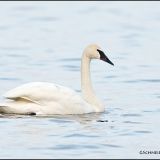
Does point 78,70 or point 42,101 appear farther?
point 78,70

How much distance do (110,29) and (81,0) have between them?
937 centimetres

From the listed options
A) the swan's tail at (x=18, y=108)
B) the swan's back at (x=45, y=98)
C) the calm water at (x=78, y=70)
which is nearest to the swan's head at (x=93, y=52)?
the calm water at (x=78, y=70)

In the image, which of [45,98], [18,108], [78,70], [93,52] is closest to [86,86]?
[93,52]

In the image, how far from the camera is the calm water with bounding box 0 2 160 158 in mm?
12500

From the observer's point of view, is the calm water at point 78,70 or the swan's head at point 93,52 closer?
the calm water at point 78,70

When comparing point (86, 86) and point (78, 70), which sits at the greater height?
point (78, 70)

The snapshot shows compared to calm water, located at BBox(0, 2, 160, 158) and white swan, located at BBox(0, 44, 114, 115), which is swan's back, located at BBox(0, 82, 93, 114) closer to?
white swan, located at BBox(0, 44, 114, 115)

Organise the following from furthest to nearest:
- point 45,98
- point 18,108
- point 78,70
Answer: point 78,70
point 45,98
point 18,108

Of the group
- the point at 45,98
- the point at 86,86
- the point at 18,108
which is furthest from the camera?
the point at 86,86

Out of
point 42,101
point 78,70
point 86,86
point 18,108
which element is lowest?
point 18,108

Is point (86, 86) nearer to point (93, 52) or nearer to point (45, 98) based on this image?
point (93, 52)

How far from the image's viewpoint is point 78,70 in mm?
20312

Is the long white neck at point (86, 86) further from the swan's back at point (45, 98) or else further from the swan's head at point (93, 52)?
the swan's back at point (45, 98)

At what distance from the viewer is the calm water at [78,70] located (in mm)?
12500
